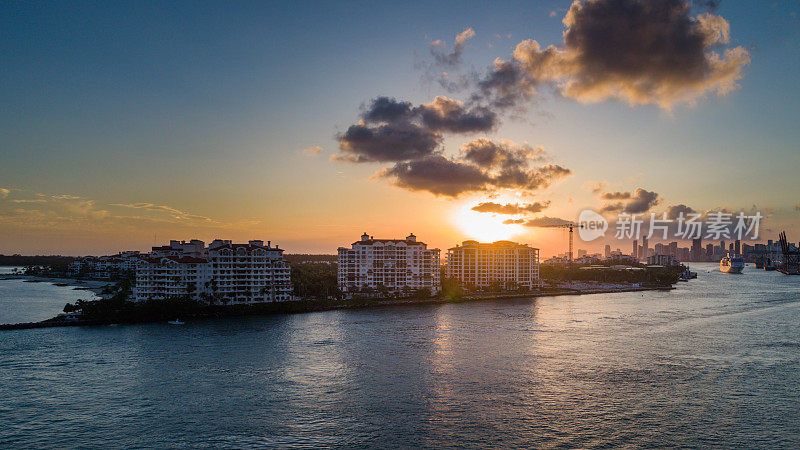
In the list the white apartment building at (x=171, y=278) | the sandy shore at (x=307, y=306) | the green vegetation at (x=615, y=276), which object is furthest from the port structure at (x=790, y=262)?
the white apartment building at (x=171, y=278)

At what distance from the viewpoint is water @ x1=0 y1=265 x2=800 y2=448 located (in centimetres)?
1216

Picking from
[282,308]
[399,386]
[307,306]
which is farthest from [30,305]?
[399,386]

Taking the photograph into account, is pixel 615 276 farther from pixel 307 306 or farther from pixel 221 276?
pixel 221 276

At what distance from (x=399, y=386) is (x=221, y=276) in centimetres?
2287

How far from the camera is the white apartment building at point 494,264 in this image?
181 ft

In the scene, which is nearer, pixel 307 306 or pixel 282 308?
pixel 282 308

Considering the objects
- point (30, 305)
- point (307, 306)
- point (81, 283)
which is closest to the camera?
point (307, 306)

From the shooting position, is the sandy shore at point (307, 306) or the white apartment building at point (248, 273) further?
the white apartment building at point (248, 273)

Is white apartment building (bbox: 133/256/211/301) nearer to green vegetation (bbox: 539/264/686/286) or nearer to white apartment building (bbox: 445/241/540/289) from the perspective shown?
white apartment building (bbox: 445/241/540/289)

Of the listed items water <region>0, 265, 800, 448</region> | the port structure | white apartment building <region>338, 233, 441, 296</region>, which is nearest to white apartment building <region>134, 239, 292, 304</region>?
water <region>0, 265, 800, 448</region>

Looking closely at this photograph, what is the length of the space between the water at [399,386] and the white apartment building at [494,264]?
26.3 m

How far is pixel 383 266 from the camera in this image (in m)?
45.0

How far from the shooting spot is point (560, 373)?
58.6ft

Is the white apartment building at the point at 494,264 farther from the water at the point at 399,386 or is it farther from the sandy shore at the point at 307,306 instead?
the water at the point at 399,386
